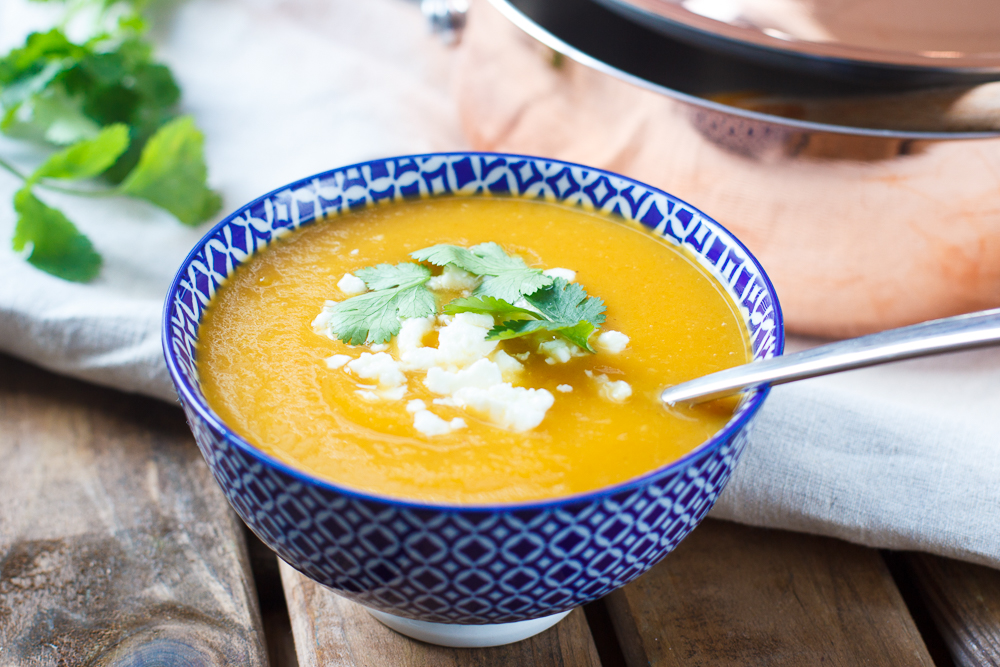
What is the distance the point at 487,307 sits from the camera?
1198 mm

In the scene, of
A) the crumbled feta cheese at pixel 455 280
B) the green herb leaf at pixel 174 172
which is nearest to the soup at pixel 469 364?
the crumbled feta cheese at pixel 455 280

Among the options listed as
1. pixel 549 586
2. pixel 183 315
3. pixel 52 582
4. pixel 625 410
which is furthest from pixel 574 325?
pixel 52 582

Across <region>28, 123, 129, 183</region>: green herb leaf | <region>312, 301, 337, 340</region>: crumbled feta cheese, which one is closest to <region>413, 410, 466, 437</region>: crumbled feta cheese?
<region>312, 301, 337, 340</region>: crumbled feta cheese

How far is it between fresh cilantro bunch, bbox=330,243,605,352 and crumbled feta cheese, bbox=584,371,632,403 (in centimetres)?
5

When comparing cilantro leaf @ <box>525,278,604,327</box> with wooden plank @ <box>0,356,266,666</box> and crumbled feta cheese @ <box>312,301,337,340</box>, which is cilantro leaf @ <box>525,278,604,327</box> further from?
wooden plank @ <box>0,356,266,666</box>

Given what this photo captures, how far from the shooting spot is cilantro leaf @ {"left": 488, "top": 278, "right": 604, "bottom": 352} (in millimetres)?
1171

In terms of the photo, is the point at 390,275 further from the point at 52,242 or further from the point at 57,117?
the point at 57,117

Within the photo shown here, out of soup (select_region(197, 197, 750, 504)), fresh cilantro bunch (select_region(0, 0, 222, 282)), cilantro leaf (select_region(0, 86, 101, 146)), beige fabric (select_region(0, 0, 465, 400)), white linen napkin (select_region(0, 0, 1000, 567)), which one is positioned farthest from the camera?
cilantro leaf (select_region(0, 86, 101, 146))

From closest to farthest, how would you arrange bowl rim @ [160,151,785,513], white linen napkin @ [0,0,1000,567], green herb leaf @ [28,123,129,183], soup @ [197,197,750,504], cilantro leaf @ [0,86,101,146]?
bowl rim @ [160,151,785,513] < soup @ [197,197,750,504] < white linen napkin @ [0,0,1000,567] < green herb leaf @ [28,123,129,183] < cilantro leaf @ [0,86,101,146]

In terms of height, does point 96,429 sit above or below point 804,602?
below

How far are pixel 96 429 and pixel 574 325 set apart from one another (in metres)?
0.93

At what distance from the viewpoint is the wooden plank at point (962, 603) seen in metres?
1.27

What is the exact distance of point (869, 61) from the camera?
4.40ft

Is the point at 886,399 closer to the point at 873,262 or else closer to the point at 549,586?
the point at 873,262
